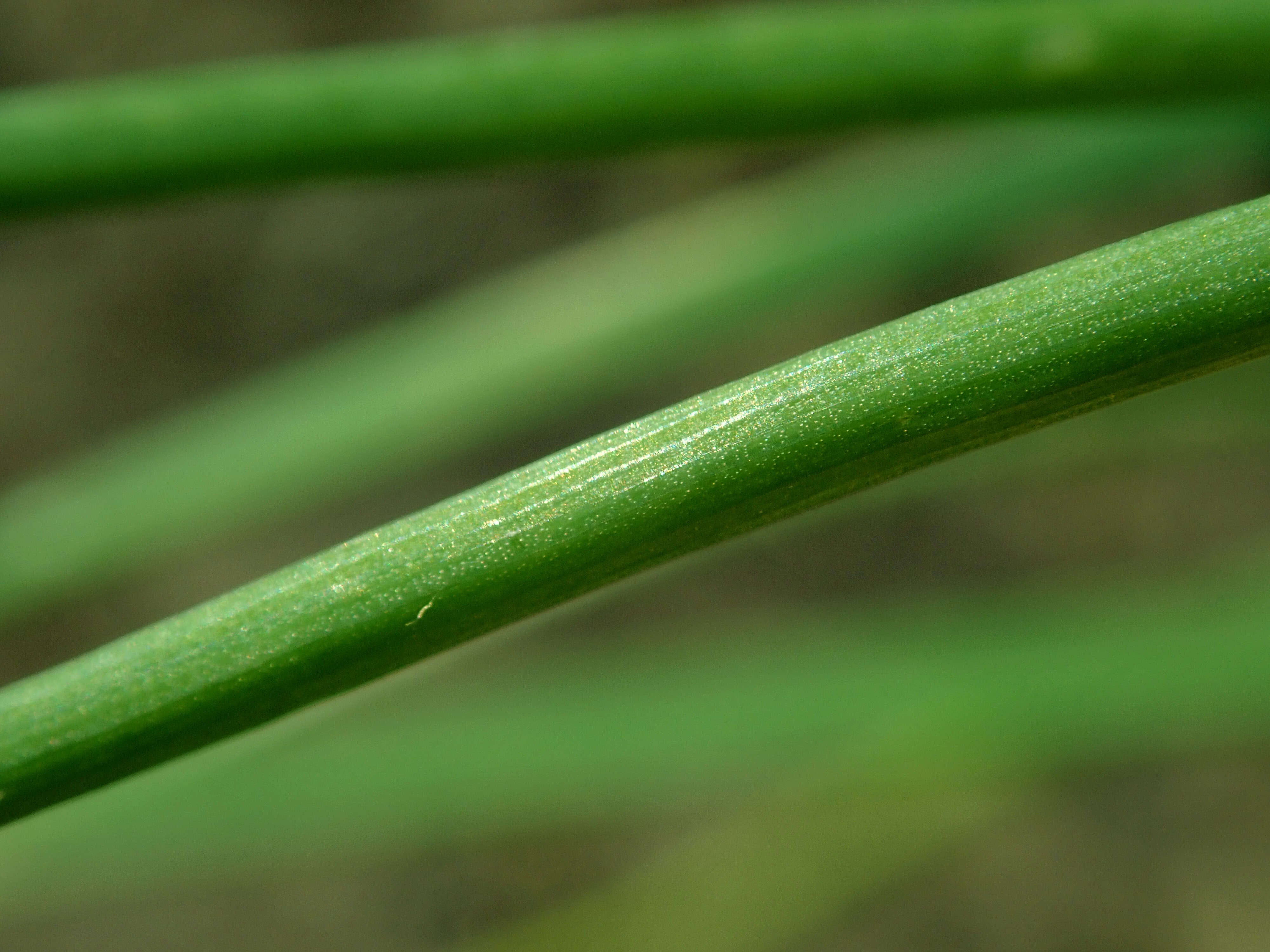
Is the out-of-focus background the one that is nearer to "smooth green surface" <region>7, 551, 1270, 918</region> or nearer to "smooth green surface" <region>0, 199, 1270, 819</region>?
"smooth green surface" <region>7, 551, 1270, 918</region>

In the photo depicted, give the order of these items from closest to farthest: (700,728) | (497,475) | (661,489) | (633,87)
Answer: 1. (661,489)
2. (633,87)
3. (700,728)
4. (497,475)

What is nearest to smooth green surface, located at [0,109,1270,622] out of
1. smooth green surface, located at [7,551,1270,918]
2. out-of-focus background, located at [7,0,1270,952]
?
smooth green surface, located at [7,551,1270,918]

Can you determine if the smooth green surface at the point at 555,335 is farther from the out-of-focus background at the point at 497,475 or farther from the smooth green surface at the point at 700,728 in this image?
the out-of-focus background at the point at 497,475

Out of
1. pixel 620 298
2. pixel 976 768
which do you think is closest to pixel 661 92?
pixel 620 298

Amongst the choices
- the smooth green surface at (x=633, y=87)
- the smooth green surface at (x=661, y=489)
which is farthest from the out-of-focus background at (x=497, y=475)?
the smooth green surface at (x=661, y=489)

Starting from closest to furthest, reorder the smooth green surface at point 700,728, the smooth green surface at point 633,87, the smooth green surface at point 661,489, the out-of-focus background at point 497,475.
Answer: the smooth green surface at point 661,489
the smooth green surface at point 633,87
the smooth green surface at point 700,728
the out-of-focus background at point 497,475

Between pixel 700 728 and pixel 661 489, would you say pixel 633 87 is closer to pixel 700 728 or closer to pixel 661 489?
pixel 661 489

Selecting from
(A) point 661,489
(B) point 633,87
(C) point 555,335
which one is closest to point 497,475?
(C) point 555,335
